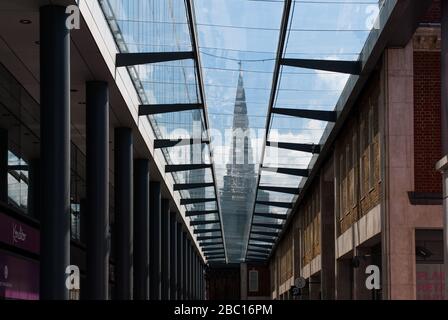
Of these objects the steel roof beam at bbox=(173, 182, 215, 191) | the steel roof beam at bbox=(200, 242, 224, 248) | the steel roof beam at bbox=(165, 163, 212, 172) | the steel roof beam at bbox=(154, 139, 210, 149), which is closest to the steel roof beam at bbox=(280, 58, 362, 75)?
the steel roof beam at bbox=(154, 139, 210, 149)

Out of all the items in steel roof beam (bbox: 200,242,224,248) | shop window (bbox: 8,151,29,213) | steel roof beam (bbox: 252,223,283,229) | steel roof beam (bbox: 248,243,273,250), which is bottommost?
shop window (bbox: 8,151,29,213)

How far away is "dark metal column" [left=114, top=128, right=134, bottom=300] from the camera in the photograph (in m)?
27.4

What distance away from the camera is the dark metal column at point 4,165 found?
68.7ft

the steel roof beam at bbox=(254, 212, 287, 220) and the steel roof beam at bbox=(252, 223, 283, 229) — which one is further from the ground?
the steel roof beam at bbox=(254, 212, 287, 220)

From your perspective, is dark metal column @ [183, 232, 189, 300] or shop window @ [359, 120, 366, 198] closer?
shop window @ [359, 120, 366, 198]

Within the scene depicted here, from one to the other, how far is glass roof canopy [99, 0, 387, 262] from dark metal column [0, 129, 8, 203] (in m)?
3.64

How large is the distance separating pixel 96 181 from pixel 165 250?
22724mm

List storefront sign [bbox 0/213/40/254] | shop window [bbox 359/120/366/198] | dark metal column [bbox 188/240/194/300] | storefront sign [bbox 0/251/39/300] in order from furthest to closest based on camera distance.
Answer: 1. dark metal column [bbox 188/240/194/300]
2. shop window [bbox 359/120/366/198]
3. storefront sign [bbox 0/251/39/300]
4. storefront sign [bbox 0/213/40/254]

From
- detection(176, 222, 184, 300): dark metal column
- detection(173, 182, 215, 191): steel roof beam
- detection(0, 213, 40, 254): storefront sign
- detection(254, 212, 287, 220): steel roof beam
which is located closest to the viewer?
detection(0, 213, 40, 254): storefront sign

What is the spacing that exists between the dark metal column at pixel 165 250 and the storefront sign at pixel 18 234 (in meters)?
20.9

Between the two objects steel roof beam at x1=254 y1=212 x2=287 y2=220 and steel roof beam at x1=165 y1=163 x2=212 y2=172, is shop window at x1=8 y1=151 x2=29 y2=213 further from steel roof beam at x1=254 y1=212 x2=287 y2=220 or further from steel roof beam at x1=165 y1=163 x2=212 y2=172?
steel roof beam at x1=254 y1=212 x2=287 y2=220
